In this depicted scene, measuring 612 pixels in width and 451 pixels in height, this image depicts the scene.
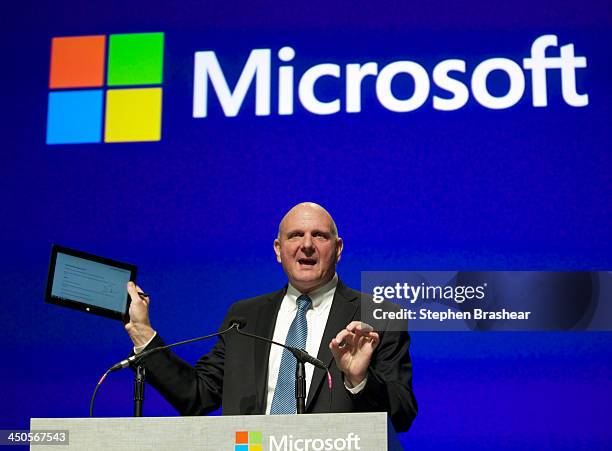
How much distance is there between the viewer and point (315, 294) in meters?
3.53

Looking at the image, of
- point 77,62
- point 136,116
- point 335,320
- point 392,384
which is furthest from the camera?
point 77,62

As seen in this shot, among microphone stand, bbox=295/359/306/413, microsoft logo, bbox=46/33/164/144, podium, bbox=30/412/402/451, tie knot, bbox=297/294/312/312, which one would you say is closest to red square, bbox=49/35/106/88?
microsoft logo, bbox=46/33/164/144

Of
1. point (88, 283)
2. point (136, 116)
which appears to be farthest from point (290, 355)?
point (136, 116)

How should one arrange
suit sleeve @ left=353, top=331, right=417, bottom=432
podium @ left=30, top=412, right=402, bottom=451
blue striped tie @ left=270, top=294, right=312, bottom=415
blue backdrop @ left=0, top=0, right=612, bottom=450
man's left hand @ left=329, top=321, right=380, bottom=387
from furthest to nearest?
blue backdrop @ left=0, top=0, right=612, bottom=450, blue striped tie @ left=270, top=294, right=312, bottom=415, suit sleeve @ left=353, top=331, right=417, bottom=432, man's left hand @ left=329, top=321, right=380, bottom=387, podium @ left=30, top=412, right=402, bottom=451

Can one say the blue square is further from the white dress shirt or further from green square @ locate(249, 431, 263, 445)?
green square @ locate(249, 431, 263, 445)

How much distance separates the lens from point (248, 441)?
7.07 ft

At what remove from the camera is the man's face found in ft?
11.5

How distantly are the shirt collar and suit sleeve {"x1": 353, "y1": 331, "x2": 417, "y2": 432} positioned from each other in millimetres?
316

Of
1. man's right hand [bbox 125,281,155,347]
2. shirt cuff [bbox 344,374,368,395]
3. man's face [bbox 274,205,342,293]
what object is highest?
man's face [bbox 274,205,342,293]

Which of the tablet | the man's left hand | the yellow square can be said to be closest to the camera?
the man's left hand

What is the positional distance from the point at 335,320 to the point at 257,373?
336 mm

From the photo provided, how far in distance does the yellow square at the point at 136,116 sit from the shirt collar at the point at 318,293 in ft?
4.79

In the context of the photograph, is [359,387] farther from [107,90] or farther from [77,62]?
[77,62]

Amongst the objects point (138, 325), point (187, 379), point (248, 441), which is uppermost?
point (138, 325)
